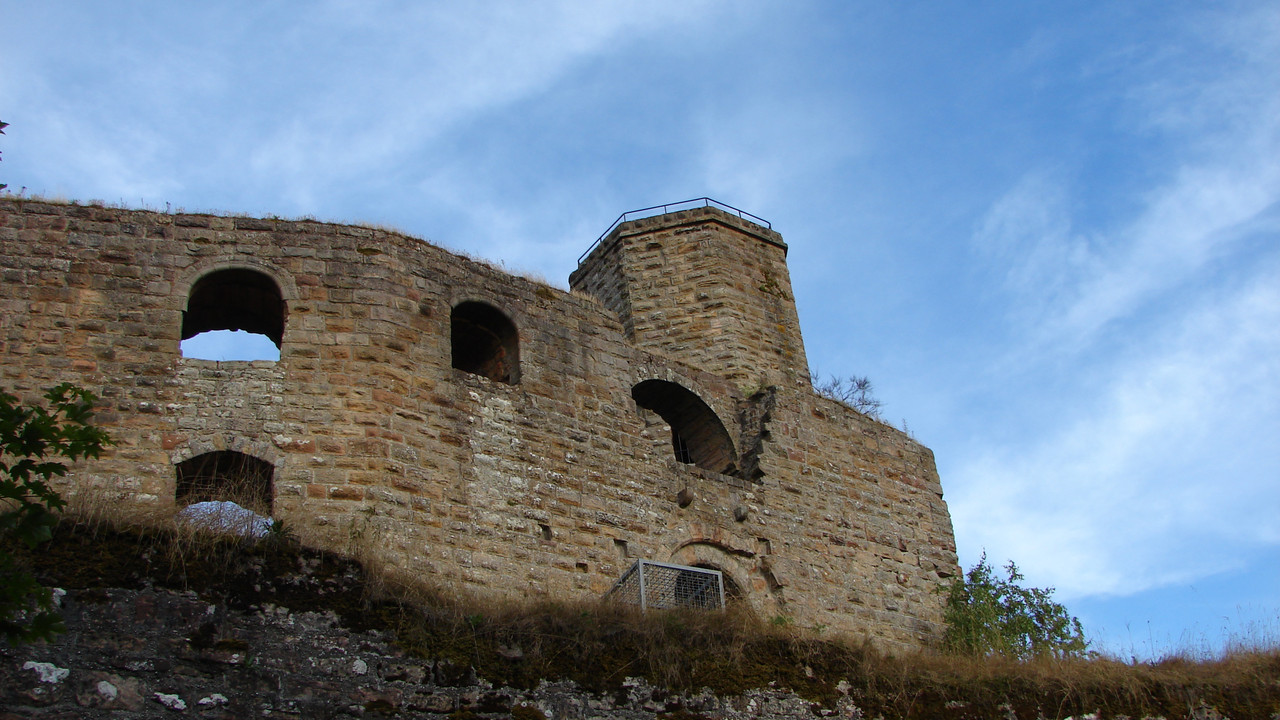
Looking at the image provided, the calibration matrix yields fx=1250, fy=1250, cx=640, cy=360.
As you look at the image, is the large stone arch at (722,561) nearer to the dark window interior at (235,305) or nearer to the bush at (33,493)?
the dark window interior at (235,305)

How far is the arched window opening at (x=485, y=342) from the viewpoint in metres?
12.8

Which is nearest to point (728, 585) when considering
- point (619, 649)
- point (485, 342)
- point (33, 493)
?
point (485, 342)

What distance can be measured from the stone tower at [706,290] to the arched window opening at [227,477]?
235 inches

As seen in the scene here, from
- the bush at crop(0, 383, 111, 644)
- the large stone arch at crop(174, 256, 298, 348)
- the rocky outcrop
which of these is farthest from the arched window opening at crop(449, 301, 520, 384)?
the bush at crop(0, 383, 111, 644)

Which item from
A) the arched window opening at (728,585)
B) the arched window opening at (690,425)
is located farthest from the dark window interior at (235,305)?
the arched window opening at (728,585)

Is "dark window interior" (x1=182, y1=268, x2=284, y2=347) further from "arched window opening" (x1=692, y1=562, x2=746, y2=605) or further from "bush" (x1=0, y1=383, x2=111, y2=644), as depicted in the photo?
"bush" (x1=0, y1=383, x2=111, y2=644)

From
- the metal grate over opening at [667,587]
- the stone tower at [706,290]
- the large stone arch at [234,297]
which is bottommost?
the metal grate over opening at [667,587]

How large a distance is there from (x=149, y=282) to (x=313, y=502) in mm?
2755

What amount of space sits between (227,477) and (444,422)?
6.49 ft

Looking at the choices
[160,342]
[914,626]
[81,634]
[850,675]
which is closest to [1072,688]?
[850,675]

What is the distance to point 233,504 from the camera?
9.23 m

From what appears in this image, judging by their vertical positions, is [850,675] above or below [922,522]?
below

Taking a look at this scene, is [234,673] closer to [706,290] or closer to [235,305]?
[235,305]

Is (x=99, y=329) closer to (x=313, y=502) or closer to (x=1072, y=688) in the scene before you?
(x=313, y=502)
